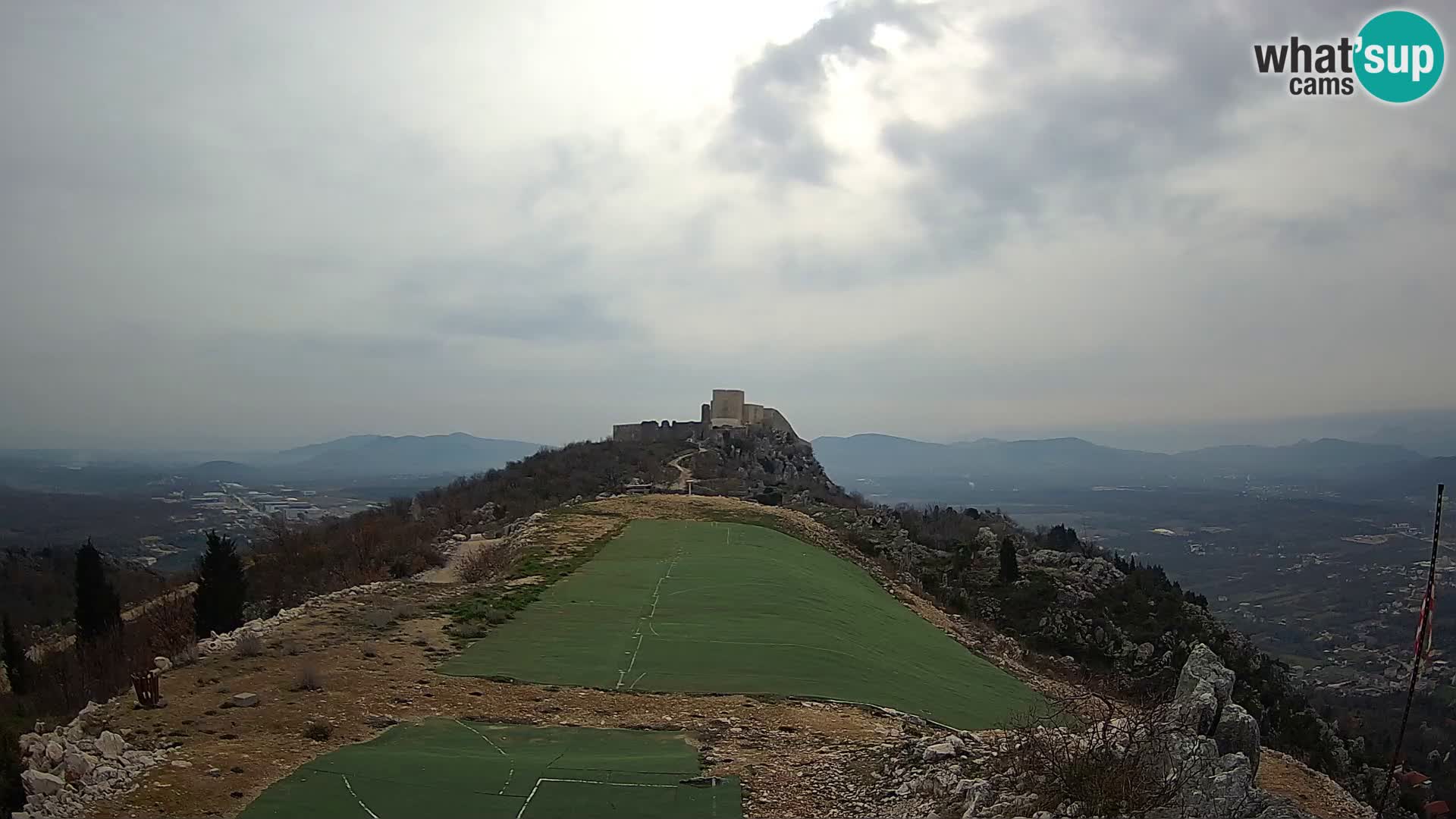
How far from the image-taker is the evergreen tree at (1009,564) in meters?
42.3

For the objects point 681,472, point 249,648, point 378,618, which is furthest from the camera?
point 681,472

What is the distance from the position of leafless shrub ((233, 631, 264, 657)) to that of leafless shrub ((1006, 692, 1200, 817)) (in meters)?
11.7

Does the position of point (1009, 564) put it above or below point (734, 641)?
below

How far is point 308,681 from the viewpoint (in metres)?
11.8

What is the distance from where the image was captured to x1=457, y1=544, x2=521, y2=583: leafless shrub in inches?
897

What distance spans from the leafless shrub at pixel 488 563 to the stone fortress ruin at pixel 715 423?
49.3m

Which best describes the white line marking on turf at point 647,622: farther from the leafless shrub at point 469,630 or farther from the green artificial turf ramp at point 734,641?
the leafless shrub at point 469,630

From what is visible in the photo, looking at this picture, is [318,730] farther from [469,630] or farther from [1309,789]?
[1309,789]

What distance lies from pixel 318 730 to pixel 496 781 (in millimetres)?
2752

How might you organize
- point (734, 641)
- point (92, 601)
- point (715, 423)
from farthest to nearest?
point (715, 423) < point (92, 601) < point (734, 641)

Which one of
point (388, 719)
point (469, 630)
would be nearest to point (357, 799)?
point (388, 719)

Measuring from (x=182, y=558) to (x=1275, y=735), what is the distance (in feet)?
266

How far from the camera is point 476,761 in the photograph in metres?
9.54

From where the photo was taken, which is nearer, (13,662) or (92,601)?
(13,662)
